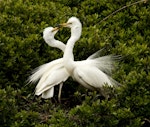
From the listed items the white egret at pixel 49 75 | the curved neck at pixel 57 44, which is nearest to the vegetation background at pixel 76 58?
the white egret at pixel 49 75

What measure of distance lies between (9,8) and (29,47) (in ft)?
3.13

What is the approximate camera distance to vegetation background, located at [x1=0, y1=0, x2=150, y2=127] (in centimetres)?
481

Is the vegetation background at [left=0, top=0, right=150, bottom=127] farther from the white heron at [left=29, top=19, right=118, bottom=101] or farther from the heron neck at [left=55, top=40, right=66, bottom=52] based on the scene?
the heron neck at [left=55, top=40, right=66, bottom=52]

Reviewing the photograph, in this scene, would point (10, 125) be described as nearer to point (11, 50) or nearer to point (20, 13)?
point (11, 50)

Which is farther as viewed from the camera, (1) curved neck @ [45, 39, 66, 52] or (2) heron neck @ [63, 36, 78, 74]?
(1) curved neck @ [45, 39, 66, 52]

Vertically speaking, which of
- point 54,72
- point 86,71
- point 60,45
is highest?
point 60,45

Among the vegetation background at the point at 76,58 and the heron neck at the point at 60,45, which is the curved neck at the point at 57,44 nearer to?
the heron neck at the point at 60,45

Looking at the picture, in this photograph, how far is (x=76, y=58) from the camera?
20.2 feet

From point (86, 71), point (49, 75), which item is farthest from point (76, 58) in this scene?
point (86, 71)

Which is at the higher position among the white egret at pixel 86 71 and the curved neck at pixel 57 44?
the curved neck at pixel 57 44

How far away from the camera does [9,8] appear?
6.83 meters

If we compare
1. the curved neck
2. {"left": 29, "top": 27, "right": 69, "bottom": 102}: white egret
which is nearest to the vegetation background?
{"left": 29, "top": 27, "right": 69, "bottom": 102}: white egret

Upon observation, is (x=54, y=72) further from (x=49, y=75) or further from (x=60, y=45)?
(x=60, y=45)

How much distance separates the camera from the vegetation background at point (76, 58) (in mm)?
4812
